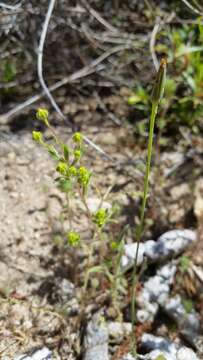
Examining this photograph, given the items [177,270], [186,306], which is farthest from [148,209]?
[186,306]

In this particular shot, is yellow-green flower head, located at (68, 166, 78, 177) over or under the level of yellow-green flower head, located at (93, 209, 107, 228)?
over

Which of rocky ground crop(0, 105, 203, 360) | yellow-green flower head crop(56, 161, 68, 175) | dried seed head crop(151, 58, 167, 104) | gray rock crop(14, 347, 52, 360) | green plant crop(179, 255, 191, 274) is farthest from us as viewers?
green plant crop(179, 255, 191, 274)

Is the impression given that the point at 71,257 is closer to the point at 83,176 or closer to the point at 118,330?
the point at 118,330

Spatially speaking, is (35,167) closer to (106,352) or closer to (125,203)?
(125,203)

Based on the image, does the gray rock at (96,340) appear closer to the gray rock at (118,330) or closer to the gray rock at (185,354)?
the gray rock at (118,330)

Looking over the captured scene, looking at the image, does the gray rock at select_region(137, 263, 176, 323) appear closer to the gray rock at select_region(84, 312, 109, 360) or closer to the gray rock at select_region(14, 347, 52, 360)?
the gray rock at select_region(84, 312, 109, 360)

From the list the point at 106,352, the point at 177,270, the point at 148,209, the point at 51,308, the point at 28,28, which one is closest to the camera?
the point at 106,352

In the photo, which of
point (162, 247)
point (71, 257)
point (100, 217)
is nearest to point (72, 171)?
point (100, 217)

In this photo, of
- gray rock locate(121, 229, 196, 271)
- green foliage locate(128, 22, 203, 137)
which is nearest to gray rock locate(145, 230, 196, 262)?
gray rock locate(121, 229, 196, 271)
